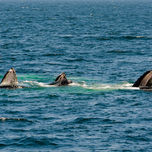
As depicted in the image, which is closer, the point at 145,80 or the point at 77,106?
the point at 77,106

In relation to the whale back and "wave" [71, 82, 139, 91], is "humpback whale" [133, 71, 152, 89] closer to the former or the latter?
the whale back

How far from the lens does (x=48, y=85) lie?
3528 centimetres

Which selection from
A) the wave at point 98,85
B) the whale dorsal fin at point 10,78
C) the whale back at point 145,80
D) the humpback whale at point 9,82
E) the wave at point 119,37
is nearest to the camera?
the whale back at point 145,80

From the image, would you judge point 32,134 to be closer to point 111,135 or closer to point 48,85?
point 111,135

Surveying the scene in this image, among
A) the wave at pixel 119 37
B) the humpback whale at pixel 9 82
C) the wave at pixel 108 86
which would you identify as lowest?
the wave at pixel 119 37

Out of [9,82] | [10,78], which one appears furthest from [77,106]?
[9,82]

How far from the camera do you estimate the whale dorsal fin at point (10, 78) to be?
33.0 metres

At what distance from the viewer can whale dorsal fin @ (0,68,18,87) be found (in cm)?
3303

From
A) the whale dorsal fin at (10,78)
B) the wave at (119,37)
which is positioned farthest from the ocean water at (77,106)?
the wave at (119,37)

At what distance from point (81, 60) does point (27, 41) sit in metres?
20.8

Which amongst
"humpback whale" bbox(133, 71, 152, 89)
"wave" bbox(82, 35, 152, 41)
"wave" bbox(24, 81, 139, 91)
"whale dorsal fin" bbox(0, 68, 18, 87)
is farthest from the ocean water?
"wave" bbox(82, 35, 152, 41)

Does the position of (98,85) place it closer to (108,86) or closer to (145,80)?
(108,86)

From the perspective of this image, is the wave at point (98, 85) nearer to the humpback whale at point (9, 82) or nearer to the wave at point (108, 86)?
the wave at point (108, 86)

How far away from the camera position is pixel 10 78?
3331cm
